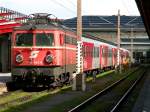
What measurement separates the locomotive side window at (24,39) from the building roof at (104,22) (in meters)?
84.4

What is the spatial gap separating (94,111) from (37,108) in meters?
1.92

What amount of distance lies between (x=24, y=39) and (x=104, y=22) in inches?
3823

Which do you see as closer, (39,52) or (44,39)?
(39,52)

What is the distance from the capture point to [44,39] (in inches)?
961

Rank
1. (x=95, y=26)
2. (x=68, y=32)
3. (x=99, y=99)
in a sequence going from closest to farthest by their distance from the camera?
1. (x=99, y=99)
2. (x=68, y=32)
3. (x=95, y=26)

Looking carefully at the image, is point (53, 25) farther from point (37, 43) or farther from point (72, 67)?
point (72, 67)

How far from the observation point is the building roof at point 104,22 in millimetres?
112181

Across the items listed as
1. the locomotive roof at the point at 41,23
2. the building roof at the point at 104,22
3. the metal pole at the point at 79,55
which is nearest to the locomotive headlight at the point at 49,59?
the locomotive roof at the point at 41,23

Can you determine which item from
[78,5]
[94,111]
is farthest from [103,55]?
[94,111]

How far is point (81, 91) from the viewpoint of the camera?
25.4 m

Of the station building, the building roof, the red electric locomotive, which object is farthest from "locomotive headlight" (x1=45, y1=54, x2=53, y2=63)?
the building roof

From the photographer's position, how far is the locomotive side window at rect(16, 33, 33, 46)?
80.3 ft

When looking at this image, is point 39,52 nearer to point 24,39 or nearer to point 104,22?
point 24,39

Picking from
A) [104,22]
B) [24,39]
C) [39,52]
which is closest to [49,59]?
[39,52]
